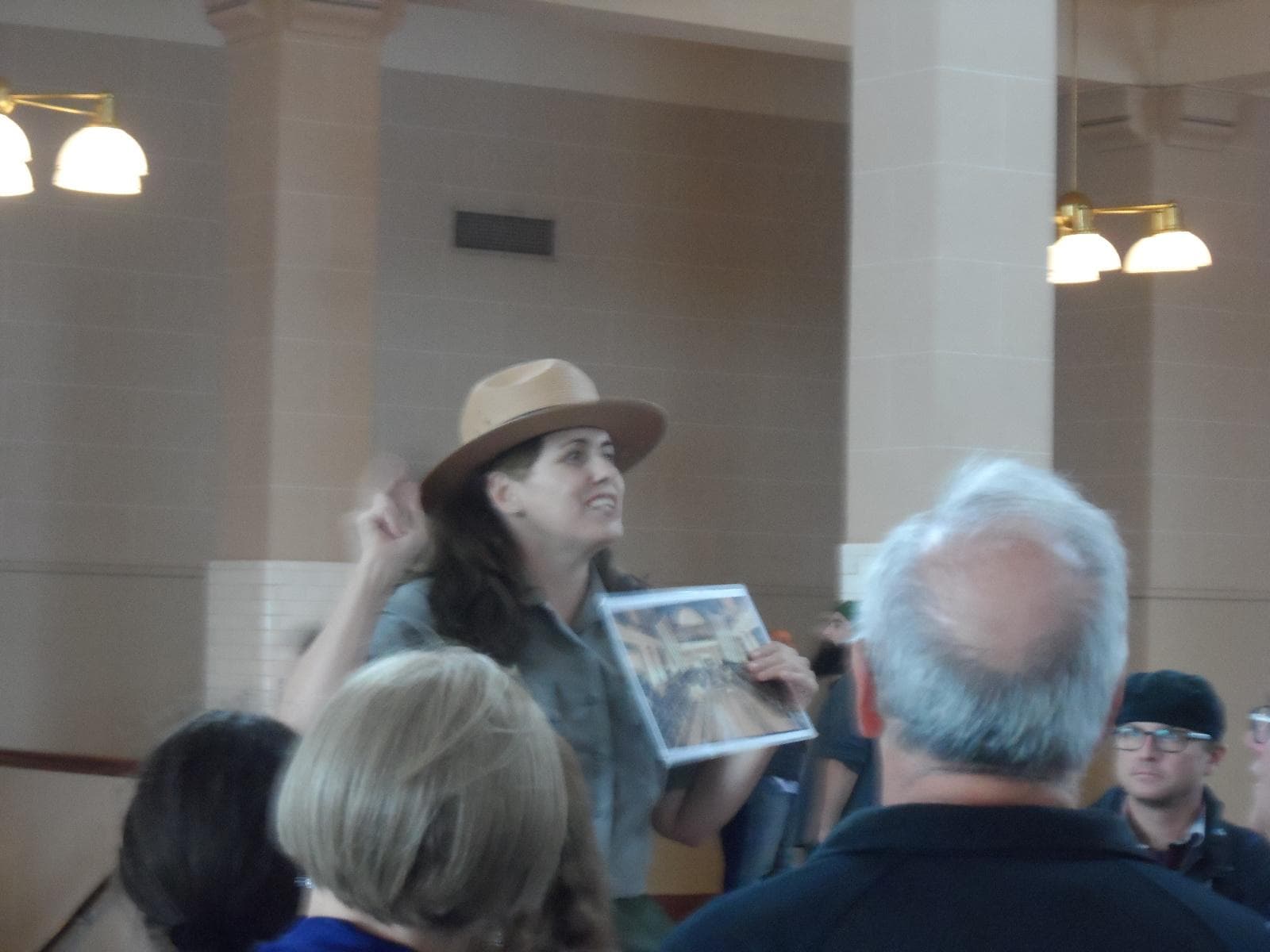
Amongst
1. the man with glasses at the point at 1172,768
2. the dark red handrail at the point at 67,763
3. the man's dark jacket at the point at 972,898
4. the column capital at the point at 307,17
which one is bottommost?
the dark red handrail at the point at 67,763

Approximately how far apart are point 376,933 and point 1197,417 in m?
8.57

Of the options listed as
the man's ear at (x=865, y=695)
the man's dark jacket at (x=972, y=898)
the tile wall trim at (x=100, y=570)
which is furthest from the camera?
the tile wall trim at (x=100, y=570)

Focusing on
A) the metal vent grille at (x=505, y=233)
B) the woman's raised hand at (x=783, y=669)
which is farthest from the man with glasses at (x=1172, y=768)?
the metal vent grille at (x=505, y=233)

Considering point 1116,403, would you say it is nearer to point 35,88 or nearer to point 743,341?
point 743,341

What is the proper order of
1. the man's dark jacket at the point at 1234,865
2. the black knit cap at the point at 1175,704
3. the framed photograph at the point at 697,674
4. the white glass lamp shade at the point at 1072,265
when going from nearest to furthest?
the framed photograph at the point at 697,674, the man's dark jacket at the point at 1234,865, the black knit cap at the point at 1175,704, the white glass lamp shade at the point at 1072,265

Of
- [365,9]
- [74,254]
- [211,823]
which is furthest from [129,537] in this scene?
[211,823]

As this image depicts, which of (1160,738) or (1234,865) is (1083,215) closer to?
(1160,738)

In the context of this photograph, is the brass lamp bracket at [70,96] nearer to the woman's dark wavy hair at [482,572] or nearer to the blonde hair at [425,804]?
the woman's dark wavy hair at [482,572]

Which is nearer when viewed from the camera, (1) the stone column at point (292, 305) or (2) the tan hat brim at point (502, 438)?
(2) the tan hat brim at point (502, 438)

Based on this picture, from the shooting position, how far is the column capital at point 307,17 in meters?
7.35

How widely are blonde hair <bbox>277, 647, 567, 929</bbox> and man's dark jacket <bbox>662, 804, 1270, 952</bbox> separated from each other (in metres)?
0.14

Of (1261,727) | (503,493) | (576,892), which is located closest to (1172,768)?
(1261,727)

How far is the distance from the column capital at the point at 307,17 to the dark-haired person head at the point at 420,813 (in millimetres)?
6267

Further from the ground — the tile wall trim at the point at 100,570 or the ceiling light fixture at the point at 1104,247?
the ceiling light fixture at the point at 1104,247
